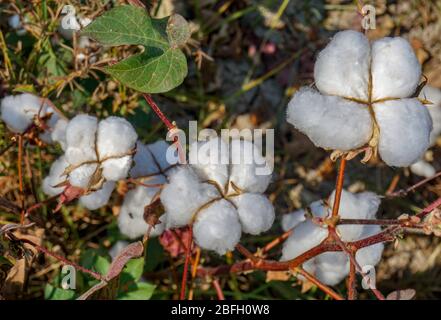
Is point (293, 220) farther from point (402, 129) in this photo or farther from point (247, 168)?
point (402, 129)

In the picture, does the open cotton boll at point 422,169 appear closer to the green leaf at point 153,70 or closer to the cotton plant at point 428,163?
the cotton plant at point 428,163

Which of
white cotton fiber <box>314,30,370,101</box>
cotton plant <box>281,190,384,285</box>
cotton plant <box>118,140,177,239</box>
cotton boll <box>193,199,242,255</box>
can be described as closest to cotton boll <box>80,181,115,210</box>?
cotton plant <box>118,140,177,239</box>

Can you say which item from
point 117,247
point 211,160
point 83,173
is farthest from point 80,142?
point 117,247

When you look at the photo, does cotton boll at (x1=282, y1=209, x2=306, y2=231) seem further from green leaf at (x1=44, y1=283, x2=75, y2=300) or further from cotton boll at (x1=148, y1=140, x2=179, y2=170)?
green leaf at (x1=44, y1=283, x2=75, y2=300)

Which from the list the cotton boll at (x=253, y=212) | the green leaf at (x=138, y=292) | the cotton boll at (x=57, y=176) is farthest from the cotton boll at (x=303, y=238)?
the cotton boll at (x=57, y=176)
